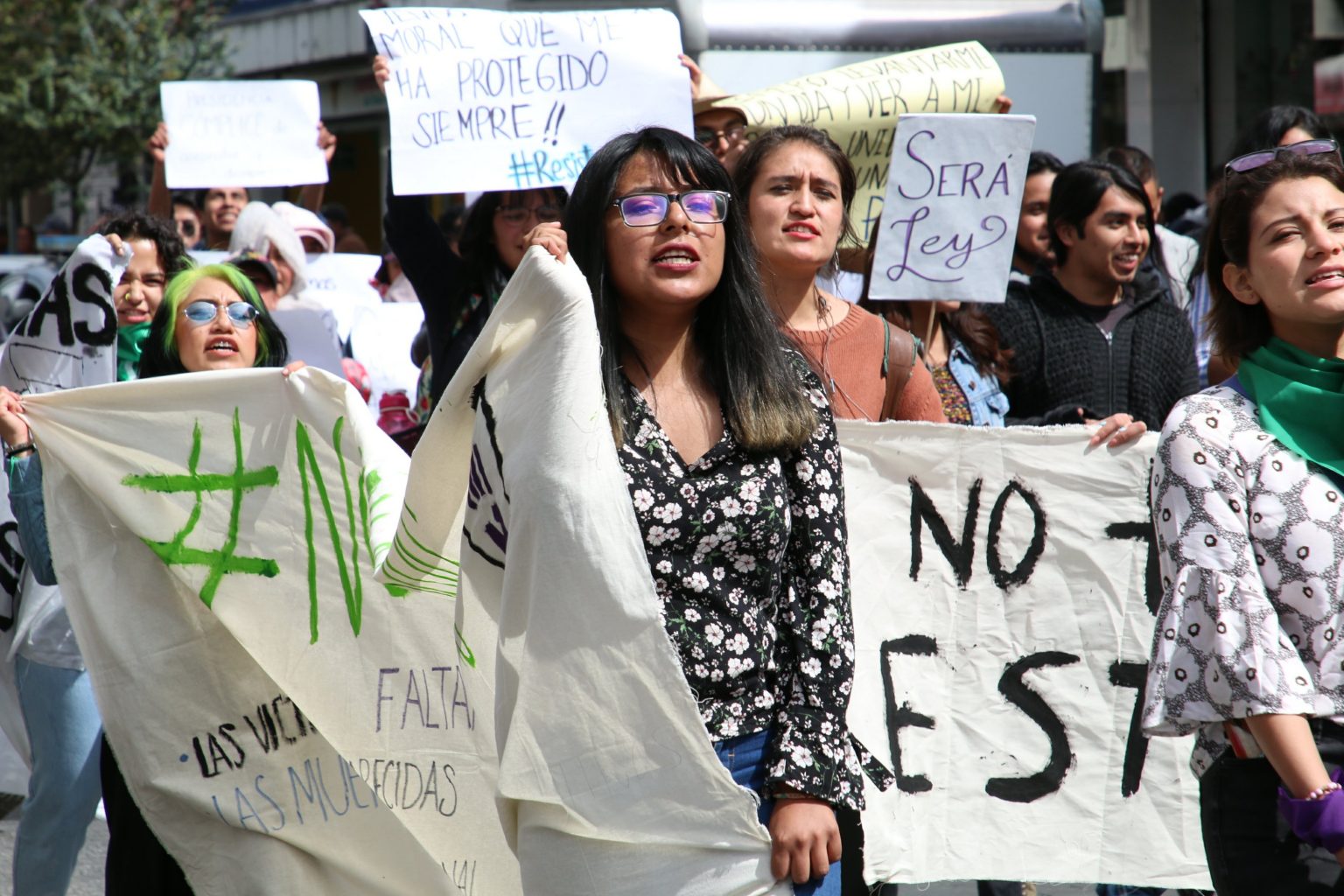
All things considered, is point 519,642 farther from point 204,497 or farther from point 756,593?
point 204,497

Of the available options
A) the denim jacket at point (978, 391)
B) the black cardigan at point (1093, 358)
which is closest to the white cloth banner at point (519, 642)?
the denim jacket at point (978, 391)

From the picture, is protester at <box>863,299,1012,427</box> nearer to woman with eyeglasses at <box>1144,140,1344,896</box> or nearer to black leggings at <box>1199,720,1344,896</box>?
woman with eyeglasses at <box>1144,140,1344,896</box>

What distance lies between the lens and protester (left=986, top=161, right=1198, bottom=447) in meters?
4.80

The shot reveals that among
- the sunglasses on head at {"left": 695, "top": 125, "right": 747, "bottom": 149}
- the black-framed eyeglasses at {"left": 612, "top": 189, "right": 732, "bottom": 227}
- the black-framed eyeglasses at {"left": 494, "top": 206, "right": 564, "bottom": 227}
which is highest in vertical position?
the sunglasses on head at {"left": 695, "top": 125, "right": 747, "bottom": 149}

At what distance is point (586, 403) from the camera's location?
263 cm

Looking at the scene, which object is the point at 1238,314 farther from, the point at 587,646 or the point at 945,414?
the point at 945,414

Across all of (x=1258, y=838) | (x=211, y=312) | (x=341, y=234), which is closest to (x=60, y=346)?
(x=211, y=312)

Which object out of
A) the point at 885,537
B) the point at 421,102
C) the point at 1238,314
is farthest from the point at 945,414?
the point at 421,102

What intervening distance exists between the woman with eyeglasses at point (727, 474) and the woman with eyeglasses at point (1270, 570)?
0.56 m

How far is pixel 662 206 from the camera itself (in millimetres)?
2799

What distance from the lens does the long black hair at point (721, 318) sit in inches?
110

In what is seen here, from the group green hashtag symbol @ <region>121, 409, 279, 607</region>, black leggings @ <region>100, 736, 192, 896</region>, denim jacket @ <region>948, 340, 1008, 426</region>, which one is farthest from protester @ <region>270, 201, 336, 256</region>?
black leggings @ <region>100, 736, 192, 896</region>

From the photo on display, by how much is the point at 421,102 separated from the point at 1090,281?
2153mm

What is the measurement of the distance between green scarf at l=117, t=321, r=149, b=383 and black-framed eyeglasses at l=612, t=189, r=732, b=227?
7.41 ft
